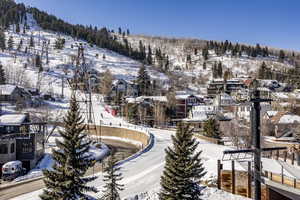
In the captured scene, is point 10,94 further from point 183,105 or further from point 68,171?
point 68,171

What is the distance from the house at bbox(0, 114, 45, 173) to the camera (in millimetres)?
32344

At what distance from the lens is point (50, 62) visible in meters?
123

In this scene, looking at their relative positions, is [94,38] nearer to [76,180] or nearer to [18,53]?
[18,53]

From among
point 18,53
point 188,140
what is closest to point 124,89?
point 18,53

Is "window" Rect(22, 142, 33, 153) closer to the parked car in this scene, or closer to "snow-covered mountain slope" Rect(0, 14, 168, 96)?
the parked car

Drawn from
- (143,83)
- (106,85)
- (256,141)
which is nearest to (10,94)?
(106,85)

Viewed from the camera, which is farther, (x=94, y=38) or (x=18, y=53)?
(x=94, y=38)

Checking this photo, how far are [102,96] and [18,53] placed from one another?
2262 inches

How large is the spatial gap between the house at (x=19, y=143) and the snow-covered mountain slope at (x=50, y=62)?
5816 centimetres

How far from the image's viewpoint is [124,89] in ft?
308

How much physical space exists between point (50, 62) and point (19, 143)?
96115mm

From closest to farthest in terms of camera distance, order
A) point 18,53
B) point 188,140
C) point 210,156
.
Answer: point 188,140, point 210,156, point 18,53

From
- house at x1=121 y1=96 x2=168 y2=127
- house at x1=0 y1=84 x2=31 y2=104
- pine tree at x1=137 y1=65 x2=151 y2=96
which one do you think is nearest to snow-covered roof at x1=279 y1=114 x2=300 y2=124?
house at x1=121 y1=96 x2=168 y2=127

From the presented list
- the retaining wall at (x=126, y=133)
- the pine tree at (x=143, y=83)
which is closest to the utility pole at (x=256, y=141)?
the retaining wall at (x=126, y=133)
